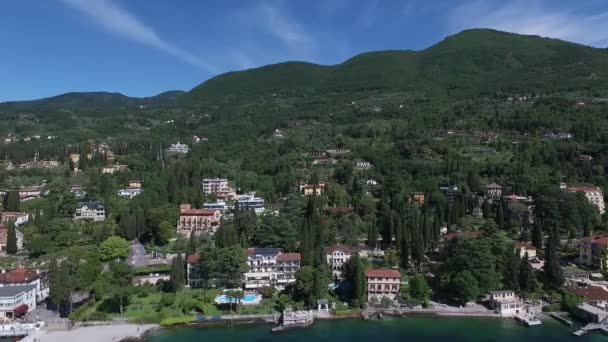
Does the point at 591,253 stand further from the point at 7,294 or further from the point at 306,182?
the point at 7,294

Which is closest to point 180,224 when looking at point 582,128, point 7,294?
point 7,294

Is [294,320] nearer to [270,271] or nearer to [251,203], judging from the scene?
[270,271]

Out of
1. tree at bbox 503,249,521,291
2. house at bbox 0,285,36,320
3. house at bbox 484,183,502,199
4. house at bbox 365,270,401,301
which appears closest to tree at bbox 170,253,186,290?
house at bbox 0,285,36,320

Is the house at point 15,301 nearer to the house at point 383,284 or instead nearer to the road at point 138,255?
the road at point 138,255

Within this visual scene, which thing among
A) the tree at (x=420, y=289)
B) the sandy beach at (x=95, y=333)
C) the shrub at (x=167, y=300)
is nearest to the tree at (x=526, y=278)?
the tree at (x=420, y=289)

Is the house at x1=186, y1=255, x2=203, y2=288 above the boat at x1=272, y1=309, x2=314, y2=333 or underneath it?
above

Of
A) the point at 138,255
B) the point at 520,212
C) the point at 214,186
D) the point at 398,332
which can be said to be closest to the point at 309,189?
the point at 214,186

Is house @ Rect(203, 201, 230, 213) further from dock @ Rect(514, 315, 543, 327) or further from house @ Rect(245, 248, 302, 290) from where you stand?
dock @ Rect(514, 315, 543, 327)
